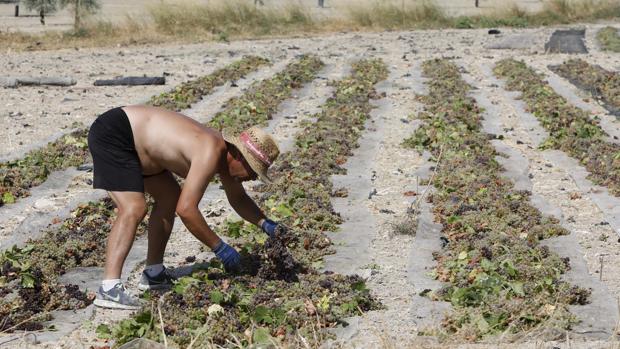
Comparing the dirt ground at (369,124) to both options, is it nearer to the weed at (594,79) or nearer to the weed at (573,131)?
the weed at (573,131)

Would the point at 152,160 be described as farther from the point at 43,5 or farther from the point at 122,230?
the point at 43,5

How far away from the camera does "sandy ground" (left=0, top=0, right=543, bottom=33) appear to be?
30.4m

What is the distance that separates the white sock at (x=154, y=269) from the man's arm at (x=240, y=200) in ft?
1.97

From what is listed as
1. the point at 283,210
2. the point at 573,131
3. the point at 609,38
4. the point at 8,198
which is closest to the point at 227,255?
the point at 283,210

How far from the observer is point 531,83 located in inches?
617

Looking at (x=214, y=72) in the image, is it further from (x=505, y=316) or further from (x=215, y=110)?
(x=505, y=316)

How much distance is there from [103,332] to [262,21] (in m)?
22.1

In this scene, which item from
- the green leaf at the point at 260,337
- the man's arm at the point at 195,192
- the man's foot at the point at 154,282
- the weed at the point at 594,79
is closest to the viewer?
the green leaf at the point at 260,337

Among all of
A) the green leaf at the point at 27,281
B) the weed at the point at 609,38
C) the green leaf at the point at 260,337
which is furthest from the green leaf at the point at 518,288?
the weed at the point at 609,38

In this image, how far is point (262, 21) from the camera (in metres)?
26.9

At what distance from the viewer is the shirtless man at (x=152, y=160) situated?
5.60 meters

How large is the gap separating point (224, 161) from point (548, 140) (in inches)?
237

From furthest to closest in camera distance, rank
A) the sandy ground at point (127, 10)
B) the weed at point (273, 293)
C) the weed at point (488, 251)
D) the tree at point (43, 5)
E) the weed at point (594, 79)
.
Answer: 1. the tree at point (43, 5)
2. the sandy ground at point (127, 10)
3. the weed at point (594, 79)
4. the weed at point (488, 251)
5. the weed at point (273, 293)

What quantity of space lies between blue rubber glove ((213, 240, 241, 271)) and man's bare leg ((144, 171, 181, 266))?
0.54 meters
